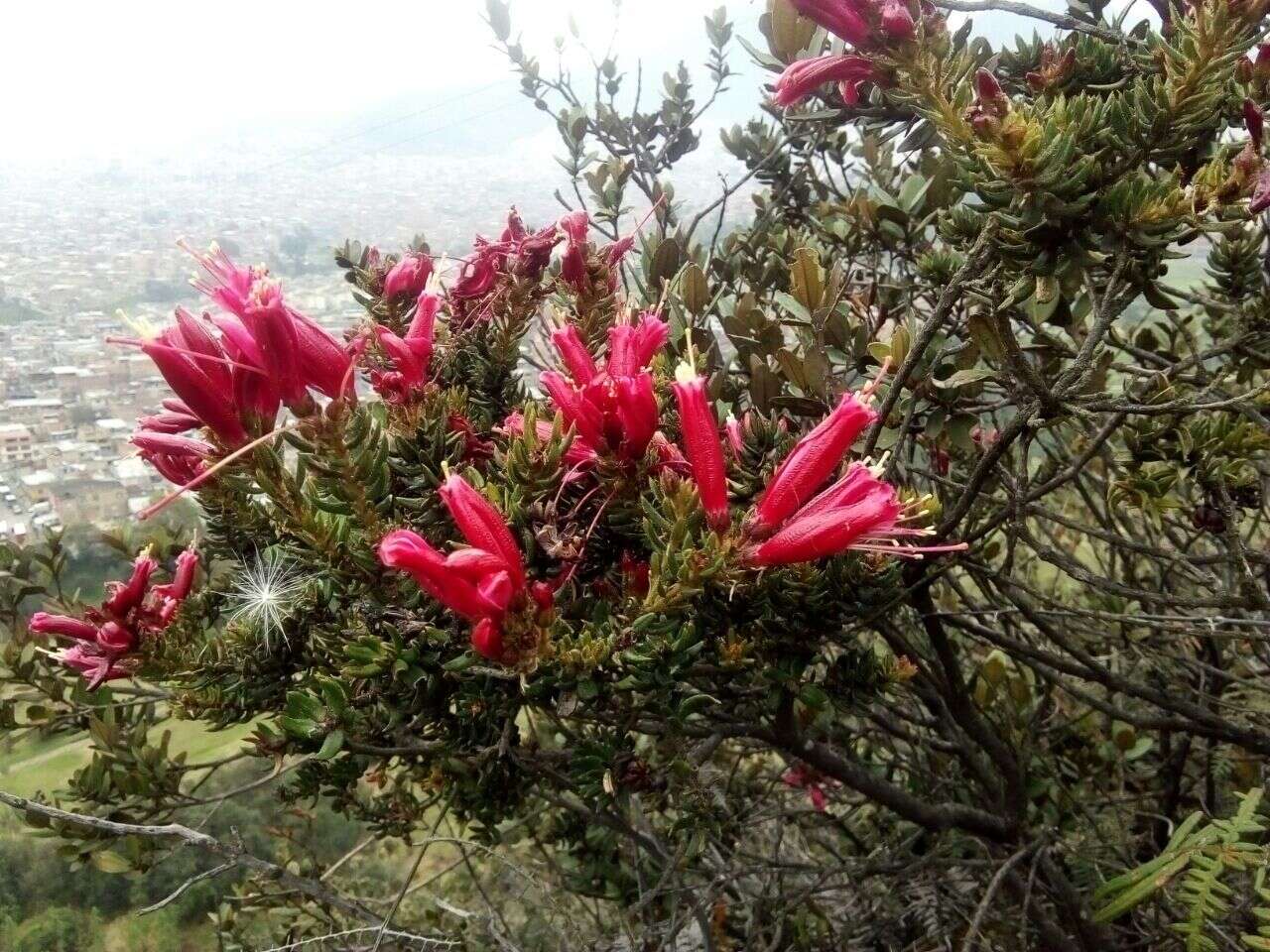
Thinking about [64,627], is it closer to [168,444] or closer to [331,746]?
[168,444]

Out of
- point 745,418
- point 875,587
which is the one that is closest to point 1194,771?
point 875,587

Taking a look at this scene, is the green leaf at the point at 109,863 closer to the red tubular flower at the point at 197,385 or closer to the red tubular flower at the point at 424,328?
the red tubular flower at the point at 197,385

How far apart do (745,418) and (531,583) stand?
387 millimetres

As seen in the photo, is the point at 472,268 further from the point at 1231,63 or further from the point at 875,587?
the point at 1231,63

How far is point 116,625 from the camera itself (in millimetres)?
1161

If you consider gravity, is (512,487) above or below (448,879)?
above

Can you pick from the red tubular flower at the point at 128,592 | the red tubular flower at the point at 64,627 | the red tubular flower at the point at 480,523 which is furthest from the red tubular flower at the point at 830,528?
the red tubular flower at the point at 64,627

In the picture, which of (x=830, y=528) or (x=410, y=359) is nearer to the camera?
(x=830, y=528)

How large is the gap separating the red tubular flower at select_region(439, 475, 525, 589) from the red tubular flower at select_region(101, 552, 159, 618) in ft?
1.87

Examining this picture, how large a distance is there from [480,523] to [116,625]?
2.16 feet

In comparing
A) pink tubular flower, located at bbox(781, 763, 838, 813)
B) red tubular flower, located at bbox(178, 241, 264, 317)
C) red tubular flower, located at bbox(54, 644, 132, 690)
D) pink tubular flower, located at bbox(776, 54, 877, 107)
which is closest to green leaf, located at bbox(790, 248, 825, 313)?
pink tubular flower, located at bbox(776, 54, 877, 107)

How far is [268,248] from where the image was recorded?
5.38 m

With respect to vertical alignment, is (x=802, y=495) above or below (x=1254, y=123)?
below

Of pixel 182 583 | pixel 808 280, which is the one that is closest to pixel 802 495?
pixel 808 280
